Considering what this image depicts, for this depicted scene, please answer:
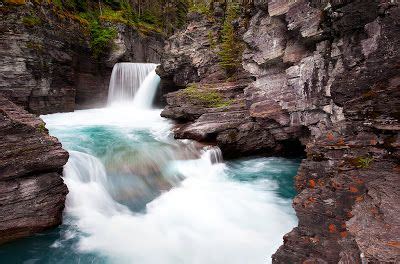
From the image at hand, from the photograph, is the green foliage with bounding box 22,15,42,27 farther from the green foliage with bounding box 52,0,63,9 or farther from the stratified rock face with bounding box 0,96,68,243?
the stratified rock face with bounding box 0,96,68,243

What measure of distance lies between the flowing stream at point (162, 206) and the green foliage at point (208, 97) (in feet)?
7.67

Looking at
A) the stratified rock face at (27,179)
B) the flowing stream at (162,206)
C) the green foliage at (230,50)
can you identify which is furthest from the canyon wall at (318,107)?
the stratified rock face at (27,179)

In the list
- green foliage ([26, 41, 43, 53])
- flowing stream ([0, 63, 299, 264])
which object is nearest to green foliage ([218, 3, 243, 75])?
flowing stream ([0, 63, 299, 264])

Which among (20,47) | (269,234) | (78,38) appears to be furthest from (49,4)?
(269,234)

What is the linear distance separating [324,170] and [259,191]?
501 centimetres

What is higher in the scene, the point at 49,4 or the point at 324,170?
the point at 49,4

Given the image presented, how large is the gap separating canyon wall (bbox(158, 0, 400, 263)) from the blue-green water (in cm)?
188

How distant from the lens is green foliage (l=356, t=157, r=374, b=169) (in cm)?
528

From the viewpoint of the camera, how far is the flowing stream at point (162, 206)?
695cm

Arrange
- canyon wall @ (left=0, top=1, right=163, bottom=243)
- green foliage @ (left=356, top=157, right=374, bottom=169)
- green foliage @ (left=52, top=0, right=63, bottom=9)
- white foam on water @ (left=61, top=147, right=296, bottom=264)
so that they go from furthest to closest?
green foliage @ (left=52, top=0, right=63, bottom=9), canyon wall @ (left=0, top=1, right=163, bottom=243), white foam on water @ (left=61, top=147, right=296, bottom=264), green foliage @ (left=356, top=157, right=374, bottom=169)

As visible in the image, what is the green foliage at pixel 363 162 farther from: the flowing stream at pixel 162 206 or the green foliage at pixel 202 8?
the green foliage at pixel 202 8

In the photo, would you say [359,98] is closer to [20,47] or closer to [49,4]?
[20,47]

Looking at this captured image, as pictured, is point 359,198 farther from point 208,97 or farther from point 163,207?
point 208,97

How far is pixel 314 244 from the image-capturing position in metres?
4.41
